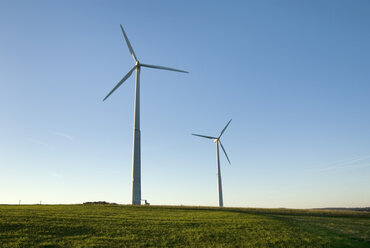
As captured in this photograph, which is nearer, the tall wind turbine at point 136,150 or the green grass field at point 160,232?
the green grass field at point 160,232

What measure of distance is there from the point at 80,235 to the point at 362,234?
1074 inches

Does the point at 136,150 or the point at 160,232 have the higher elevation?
the point at 136,150

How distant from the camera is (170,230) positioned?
25.8 metres

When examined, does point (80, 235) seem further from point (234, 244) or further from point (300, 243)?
point (300, 243)

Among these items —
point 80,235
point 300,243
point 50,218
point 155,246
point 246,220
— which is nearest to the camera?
point 155,246

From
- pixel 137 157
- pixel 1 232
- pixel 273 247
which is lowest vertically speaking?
pixel 273 247

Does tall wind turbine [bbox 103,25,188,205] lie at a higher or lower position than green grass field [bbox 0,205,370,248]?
higher

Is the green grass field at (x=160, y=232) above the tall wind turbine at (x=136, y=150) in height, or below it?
below

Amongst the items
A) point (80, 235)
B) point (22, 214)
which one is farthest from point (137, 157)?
point (80, 235)

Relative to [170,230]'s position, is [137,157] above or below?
above

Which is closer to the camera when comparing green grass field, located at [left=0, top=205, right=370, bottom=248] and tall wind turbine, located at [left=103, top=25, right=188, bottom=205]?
green grass field, located at [left=0, top=205, right=370, bottom=248]

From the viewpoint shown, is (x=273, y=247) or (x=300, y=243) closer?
(x=273, y=247)

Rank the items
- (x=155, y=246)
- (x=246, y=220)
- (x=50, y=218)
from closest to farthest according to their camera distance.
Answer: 1. (x=155, y=246)
2. (x=50, y=218)
3. (x=246, y=220)

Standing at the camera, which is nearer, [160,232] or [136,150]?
[160,232]
